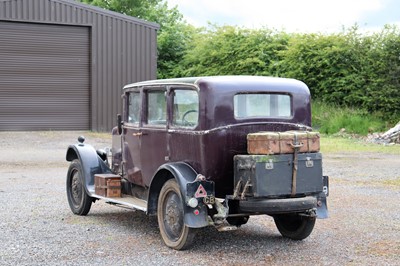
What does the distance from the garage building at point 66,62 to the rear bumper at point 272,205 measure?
19071 mm

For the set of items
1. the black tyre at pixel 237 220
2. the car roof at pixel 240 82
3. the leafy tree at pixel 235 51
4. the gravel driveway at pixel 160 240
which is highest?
the leafy tree at pixel 235 51

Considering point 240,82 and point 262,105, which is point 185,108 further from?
point 262,105

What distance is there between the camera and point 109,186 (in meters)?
8.52

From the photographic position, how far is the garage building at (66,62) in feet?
79.6

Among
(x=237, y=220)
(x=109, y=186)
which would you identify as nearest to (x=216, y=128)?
(x=237, y=220)

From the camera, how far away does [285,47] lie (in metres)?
28.8

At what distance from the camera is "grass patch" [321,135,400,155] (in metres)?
19.7

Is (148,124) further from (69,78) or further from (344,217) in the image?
(69,78)

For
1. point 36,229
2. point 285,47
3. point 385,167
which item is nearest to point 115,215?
point 36,229

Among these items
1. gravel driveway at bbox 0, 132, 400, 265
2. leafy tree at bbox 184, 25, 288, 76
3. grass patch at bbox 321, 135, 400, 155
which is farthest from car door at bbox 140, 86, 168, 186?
leafy tree at bbox 184, 25, 288, 76

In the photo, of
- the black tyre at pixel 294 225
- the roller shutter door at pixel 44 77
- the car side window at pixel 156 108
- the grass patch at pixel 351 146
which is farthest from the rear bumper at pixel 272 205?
the roller shutter door at pixel 44 77

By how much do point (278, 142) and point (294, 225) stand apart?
1.36 m

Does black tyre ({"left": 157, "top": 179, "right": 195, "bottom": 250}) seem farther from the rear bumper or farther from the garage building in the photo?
the garage building

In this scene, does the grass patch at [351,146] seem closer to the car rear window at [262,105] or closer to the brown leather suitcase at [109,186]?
the brown leather suitcase at [109,186]
